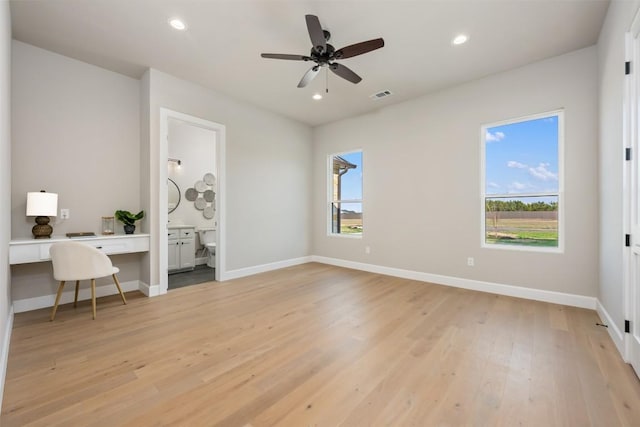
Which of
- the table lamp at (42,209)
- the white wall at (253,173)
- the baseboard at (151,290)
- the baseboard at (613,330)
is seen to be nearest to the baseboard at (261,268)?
the white wall at (253,173)

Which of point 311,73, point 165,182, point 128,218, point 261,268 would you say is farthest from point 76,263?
point 311,73

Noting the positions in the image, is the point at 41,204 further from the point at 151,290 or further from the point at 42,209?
the point at 151,290

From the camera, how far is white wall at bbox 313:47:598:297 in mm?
3191

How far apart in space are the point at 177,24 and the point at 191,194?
3845 mm

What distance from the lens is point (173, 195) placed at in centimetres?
577

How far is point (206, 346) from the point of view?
2.32 meters

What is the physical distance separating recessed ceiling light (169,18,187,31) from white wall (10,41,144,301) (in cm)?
165

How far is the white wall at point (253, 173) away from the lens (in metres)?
3.74

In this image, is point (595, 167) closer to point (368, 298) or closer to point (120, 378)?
point (368, 298)

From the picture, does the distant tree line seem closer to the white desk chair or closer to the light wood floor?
the light wood floor

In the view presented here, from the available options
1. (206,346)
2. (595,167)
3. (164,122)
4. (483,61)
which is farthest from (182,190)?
(595,167)

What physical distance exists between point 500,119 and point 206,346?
4.49 meters

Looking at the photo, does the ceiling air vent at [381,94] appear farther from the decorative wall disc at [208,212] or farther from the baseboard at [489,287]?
the decorative wall disc at [208,212]

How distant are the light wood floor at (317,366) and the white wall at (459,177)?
678 millimetres
